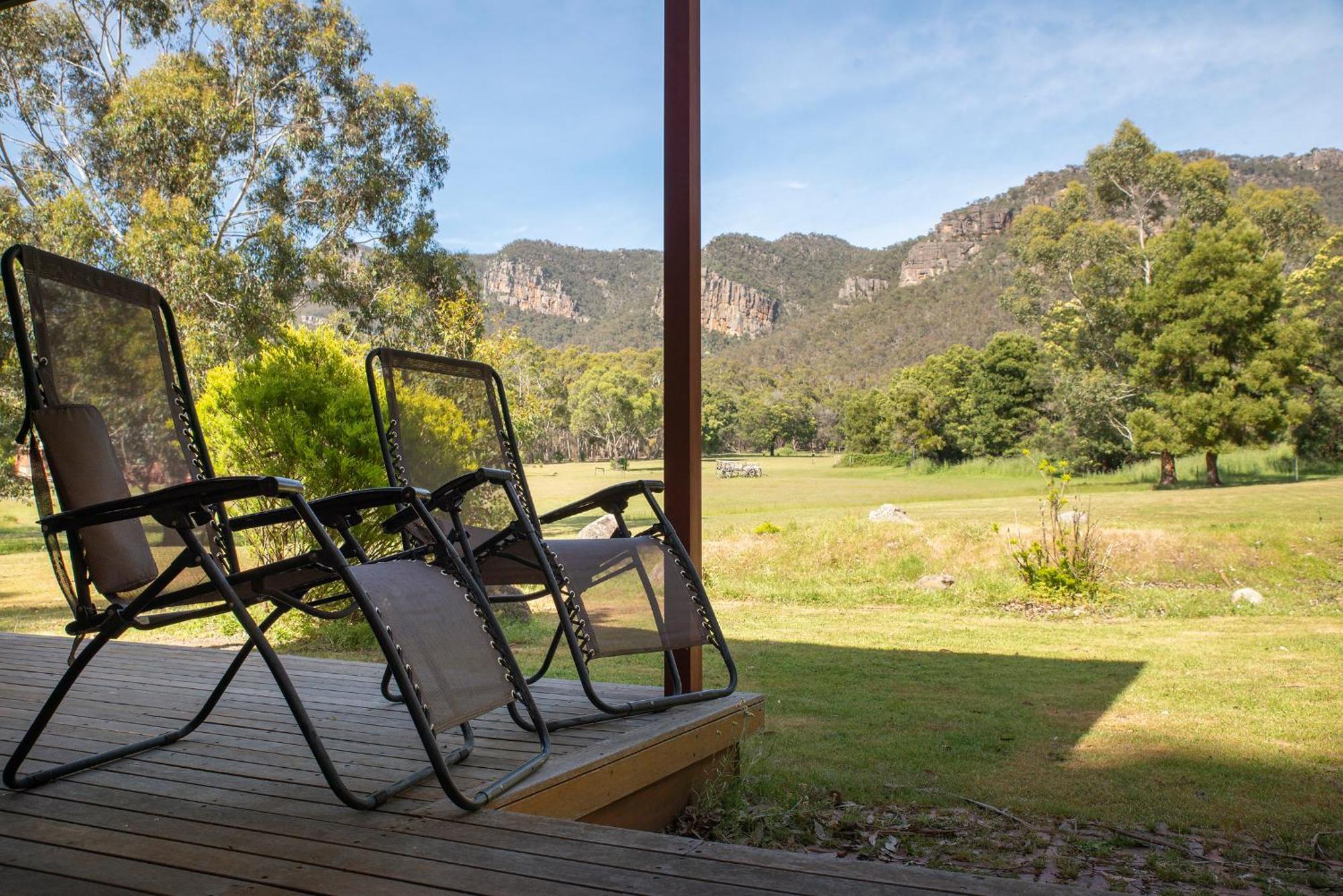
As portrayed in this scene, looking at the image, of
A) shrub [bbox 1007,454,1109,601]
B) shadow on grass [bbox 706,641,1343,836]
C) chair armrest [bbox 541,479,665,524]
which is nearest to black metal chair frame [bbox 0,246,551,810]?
A: chair armrest [bbox 541,479,665,524]

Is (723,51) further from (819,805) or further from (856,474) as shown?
(819,805)

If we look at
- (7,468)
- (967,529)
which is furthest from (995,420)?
(7,468)

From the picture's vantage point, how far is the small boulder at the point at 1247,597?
7.11m

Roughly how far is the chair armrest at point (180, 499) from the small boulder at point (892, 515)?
7.28 meters

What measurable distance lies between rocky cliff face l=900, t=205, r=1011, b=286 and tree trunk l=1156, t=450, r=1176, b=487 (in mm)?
2192

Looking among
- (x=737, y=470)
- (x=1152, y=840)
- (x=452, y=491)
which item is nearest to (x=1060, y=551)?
(x=737, y=470)

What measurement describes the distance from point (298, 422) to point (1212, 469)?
598 centimetres

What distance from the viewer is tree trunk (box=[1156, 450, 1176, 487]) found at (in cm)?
743

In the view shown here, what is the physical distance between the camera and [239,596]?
1.72m

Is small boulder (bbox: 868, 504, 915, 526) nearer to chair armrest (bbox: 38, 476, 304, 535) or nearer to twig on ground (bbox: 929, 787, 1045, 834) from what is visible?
twig on ground (bbox: 929, 787, 1045, 834)

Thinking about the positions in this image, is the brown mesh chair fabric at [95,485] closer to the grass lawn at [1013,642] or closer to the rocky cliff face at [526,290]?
the grass lawn at [1013,642]

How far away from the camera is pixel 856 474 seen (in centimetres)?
865

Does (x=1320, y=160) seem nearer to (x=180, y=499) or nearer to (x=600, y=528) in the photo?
(x=600, y=528)

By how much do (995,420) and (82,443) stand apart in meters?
7.26
